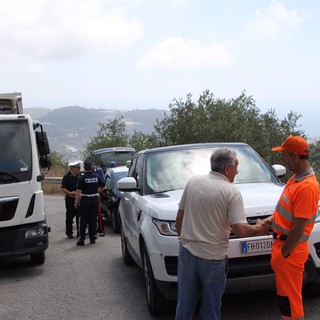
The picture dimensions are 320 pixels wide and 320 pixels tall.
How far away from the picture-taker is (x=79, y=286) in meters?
6.85

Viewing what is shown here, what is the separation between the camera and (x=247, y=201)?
500 centimetres

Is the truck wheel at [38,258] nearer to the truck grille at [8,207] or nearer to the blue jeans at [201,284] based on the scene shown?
the truck grille at [8,207]

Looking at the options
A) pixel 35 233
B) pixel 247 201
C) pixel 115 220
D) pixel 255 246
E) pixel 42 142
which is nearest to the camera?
pixel 255 246

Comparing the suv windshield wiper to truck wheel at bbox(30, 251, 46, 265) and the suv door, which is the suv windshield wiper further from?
the suv door

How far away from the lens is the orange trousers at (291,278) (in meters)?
3.45

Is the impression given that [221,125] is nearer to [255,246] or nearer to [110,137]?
[110,137]

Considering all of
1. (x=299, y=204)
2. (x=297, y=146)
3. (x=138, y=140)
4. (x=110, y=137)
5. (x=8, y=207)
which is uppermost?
(x=297, y=146)

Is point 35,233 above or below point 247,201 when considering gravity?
below

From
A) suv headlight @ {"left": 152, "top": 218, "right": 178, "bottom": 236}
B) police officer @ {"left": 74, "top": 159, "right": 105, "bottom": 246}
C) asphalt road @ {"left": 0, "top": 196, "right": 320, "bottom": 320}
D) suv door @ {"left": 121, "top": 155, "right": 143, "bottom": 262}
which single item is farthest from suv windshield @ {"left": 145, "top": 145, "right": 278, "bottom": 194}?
police officer @ {"left": 74, "top": 159, "right": 105, "bottom": 246}

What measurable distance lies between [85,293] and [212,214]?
3.36 m

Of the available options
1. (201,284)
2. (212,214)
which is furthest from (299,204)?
(201,284)

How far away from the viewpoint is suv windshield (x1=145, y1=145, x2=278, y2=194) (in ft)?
20.1

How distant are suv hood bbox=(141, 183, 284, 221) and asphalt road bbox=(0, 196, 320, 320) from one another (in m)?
1.10

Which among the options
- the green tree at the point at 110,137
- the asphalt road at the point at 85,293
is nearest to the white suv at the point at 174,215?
the asphalt road at the point at 85,293
